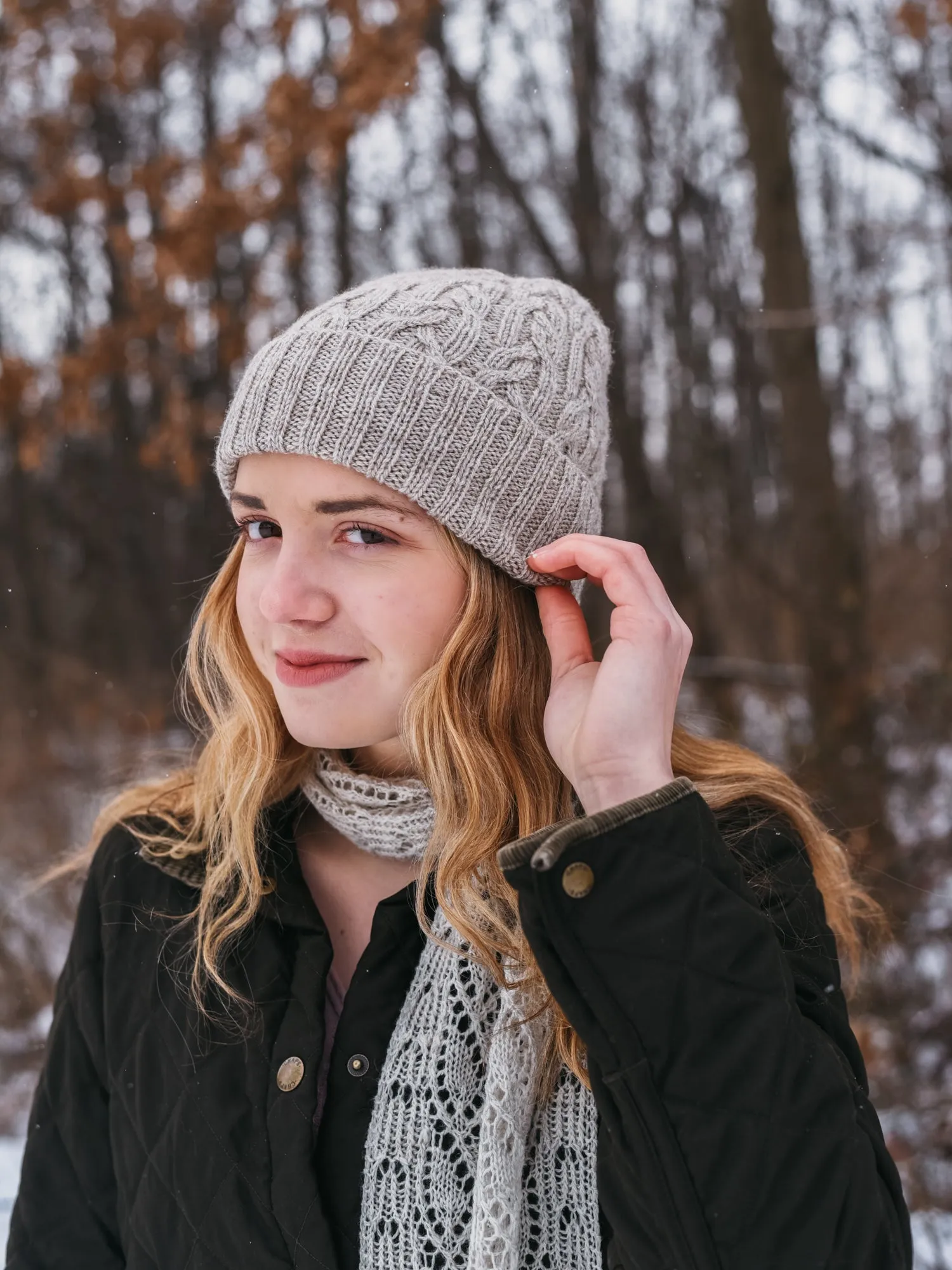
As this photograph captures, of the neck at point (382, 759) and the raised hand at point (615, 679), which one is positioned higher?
the raised hand at point (615, 679)

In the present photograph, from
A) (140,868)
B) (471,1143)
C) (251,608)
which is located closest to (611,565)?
(251,608)

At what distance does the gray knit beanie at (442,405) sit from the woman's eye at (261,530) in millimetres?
132

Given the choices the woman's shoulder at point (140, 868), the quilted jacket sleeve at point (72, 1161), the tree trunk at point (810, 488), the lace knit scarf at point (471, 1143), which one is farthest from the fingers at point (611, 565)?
the tree trunk at point (810, 488)

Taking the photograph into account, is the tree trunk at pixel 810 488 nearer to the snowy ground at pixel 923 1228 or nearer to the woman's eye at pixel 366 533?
the snowy ground at pixel 923 1228

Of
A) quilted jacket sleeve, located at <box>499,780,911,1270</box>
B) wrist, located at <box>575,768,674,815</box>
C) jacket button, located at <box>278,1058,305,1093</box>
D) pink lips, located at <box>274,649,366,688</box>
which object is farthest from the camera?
pink lips, located at <box>274,649,366,688</box>

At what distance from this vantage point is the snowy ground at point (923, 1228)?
9.71 ft

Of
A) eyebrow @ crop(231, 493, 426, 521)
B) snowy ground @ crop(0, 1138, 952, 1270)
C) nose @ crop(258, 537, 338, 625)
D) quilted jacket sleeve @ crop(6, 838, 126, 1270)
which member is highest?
eyebrow @ crop(231, 493, 426, 521)

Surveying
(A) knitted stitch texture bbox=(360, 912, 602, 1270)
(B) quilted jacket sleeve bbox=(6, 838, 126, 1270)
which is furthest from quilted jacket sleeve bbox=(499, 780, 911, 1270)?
(B) quilted jacket sleeve bbox=(6, 838, 126, 1270)

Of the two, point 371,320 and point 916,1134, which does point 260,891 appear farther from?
point 916,1134

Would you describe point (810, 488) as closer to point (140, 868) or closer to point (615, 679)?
point (615, 679)

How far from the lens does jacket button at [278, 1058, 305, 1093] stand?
182 cm

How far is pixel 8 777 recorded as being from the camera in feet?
23.0

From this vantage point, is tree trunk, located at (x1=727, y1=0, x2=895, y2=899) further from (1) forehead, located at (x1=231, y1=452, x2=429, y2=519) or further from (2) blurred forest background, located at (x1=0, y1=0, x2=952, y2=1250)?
Result: (1) forehead, located at (x1=231, y1=452, x2=429, y2=519)

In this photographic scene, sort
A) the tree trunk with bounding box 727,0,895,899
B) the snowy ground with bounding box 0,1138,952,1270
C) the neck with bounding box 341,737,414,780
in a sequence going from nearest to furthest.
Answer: the neck with bounding box 341,737,414,780
the snowy ground with bounding box 0,1138,952,1270
the tree trunk with bounding box 727,0,895,899
